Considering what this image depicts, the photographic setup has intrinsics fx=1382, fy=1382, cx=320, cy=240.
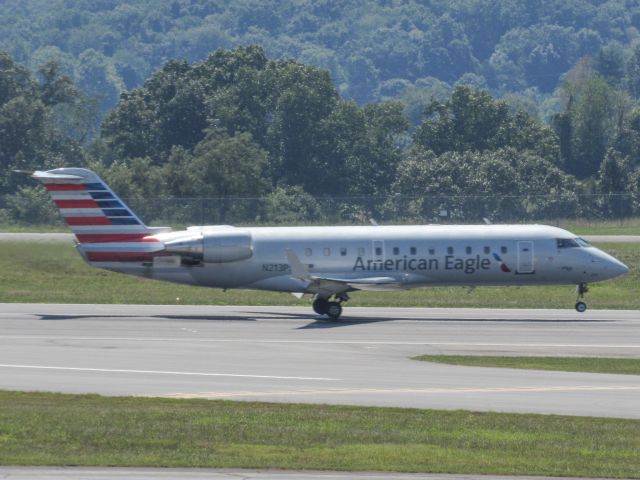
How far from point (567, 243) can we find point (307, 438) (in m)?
25.0

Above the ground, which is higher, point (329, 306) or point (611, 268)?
point (611, 268)

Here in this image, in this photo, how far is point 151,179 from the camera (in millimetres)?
87000

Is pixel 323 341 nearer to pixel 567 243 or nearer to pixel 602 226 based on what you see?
pixel 567 243

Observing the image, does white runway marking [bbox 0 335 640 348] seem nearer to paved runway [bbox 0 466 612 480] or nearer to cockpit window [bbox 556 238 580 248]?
cockpit window [bbox 556 238 580 248]

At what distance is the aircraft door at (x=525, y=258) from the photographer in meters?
45.9

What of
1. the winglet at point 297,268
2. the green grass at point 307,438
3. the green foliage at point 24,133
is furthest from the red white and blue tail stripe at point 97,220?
the green foliage at point 24,133

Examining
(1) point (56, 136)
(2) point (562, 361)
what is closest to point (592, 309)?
(2) point (562, 361)

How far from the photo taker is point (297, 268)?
43.4 meters

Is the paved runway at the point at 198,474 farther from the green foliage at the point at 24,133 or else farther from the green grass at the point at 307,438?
the green foliage at the point at 24,133

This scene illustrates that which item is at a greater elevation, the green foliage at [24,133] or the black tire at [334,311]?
the green foliage at [24,133]

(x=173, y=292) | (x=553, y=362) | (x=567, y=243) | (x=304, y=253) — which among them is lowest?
(x=173, y=292)

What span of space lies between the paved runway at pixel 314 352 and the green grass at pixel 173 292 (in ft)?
9.59

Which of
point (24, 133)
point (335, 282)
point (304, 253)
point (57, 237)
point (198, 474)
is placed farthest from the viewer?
point (24, 133)

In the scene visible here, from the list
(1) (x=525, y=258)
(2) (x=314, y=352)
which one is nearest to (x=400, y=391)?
(2) (x=314, y=352)
